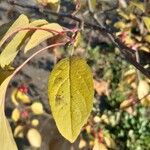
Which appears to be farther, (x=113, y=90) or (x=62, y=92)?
(x=113, y=90)

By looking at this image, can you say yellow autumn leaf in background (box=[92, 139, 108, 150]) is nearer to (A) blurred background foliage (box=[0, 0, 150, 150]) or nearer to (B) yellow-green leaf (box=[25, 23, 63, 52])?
(A) blurred background foliage (box=[0, 0, 150, 150])

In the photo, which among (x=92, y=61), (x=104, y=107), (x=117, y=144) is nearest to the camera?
(x=117, y=144)

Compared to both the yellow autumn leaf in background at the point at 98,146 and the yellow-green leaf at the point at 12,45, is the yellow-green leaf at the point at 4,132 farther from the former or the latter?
the yellow autumn leaf in background at the point at 98,146

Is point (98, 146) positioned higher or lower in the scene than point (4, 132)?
lower

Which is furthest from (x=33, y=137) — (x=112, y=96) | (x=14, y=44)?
(x=14, y=44)

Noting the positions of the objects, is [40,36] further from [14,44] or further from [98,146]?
[98,146]

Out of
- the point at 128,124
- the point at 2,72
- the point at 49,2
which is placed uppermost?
the point at 2,72

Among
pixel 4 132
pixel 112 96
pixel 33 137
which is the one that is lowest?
pixel 112 96

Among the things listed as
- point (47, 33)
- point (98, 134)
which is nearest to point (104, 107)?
point (98, 134)

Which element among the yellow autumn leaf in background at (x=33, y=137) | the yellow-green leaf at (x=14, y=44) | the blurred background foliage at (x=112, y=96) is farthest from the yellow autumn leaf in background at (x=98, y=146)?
the yellow-green leaf at (x=14, y=44)

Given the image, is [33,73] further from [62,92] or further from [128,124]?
[62,92]
